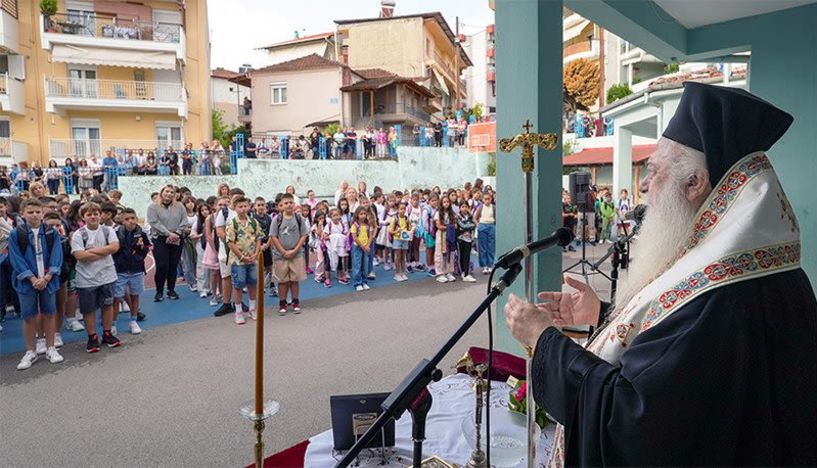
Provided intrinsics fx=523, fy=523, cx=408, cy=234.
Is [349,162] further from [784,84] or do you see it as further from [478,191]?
[784,84]

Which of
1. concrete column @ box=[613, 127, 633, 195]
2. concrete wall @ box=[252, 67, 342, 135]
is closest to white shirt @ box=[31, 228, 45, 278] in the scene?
concrete column @ box=[613, 127, 633, 195]

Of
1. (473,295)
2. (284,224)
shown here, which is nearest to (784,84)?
(473,295)

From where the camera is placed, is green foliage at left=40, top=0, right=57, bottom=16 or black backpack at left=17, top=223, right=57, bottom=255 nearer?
black backpack at left=17, top=223, right=57, bottom=255

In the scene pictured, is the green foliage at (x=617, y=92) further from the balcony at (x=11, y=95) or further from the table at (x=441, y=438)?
the balcony at (x=11, y=95)

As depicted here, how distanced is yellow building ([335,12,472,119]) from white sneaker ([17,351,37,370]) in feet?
113

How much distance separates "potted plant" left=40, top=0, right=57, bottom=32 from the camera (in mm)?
22016

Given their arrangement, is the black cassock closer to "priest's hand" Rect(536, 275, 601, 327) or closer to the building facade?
"priest's hand" Rect(536, 275, 601, 327)

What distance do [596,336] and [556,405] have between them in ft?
1.07

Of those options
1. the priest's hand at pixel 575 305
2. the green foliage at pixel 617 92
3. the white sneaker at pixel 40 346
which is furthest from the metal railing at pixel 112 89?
the priest's hand at pixel 575 305

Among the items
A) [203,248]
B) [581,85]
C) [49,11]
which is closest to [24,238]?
[203,248]

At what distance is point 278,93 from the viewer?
3247cm

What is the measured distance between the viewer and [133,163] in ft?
58.9

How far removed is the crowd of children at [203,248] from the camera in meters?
5.71

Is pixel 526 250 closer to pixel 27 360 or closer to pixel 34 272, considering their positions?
pixel 34 272
